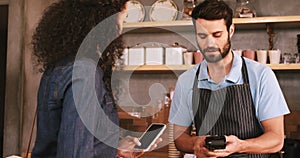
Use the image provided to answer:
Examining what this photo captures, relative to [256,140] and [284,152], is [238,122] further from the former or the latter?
[284,152]

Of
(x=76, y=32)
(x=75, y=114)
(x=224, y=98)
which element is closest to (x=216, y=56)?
(x=224, y=98)

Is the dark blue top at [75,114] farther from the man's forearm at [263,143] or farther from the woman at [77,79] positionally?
the man's forearm at [263,143]

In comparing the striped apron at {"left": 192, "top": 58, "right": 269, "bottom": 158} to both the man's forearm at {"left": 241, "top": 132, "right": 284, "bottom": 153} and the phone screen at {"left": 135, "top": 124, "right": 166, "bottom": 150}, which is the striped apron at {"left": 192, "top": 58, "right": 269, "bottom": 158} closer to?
the man's forearm at {"left": 241, "top": 132, "right": 284, "bottom": 153}

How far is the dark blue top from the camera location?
964 mm

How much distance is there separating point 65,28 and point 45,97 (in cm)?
20

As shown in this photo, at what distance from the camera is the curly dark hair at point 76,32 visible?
1.09 metres

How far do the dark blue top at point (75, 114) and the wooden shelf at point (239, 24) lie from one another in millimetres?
1561

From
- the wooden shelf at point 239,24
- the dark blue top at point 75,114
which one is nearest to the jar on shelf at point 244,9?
the wooden shelf at point 239,24

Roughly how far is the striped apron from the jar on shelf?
2.72 ft

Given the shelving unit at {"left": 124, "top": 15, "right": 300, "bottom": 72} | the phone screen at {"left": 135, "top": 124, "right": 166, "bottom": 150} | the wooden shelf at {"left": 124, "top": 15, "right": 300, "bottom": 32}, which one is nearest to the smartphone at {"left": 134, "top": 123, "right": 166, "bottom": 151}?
the phone screen at {"left": 135, "top": 124, "right": 166, "bottom": 150}

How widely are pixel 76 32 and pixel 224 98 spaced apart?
2.95 feet

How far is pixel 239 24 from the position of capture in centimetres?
255

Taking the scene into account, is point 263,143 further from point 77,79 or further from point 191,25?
point 191,25

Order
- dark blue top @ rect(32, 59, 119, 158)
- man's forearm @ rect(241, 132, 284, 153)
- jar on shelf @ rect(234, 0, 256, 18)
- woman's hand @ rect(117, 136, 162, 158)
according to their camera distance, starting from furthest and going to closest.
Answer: jar on shelf @ rect(234, 0, 256, 18), man's forearm @ rect(241, 132, 284, 153), woman's hand @ rect(117, 136, 162, 158), dark blue top @ rect(32, 59, 119, 158)
